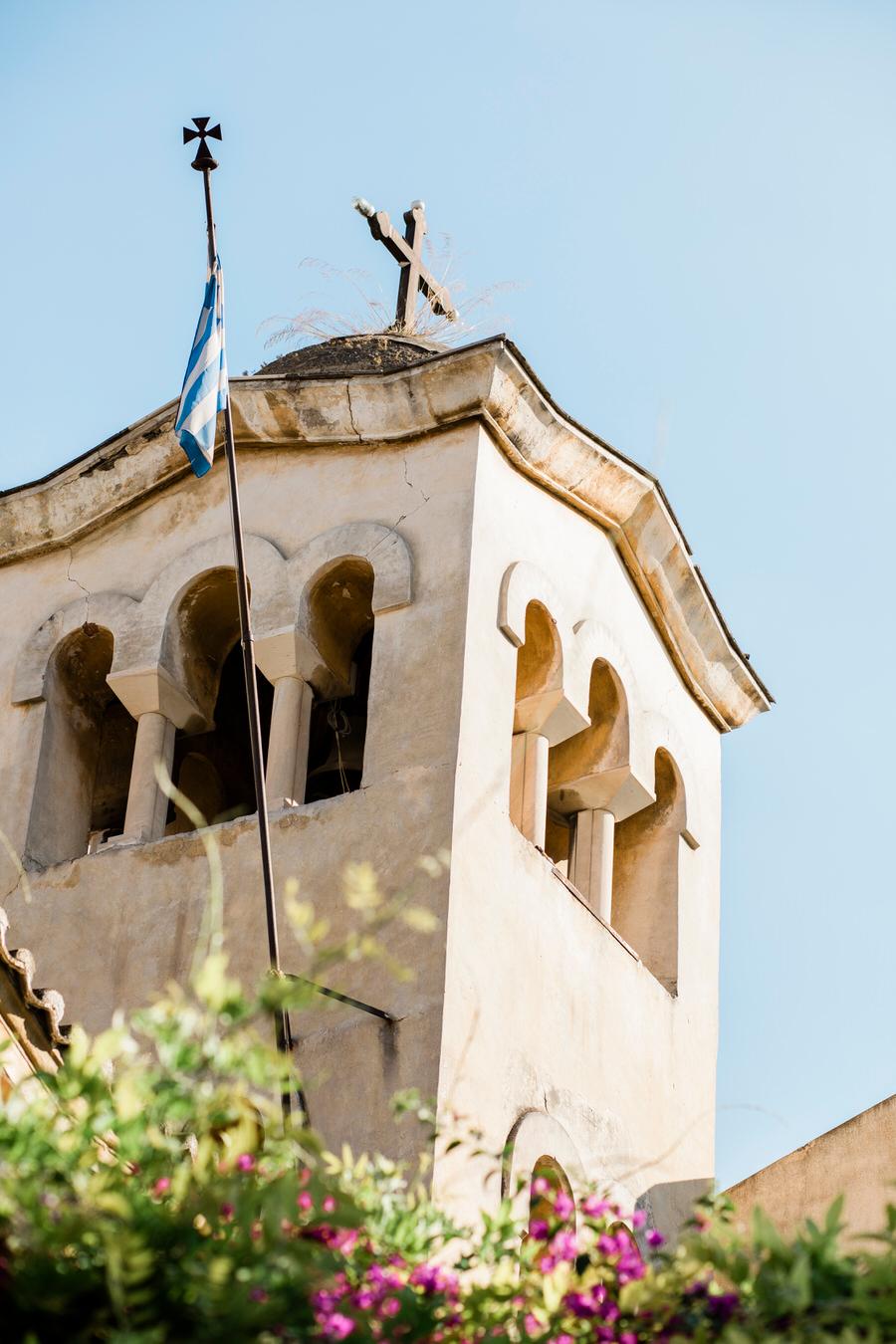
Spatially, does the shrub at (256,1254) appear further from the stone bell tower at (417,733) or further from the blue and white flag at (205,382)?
the blue and white flag at (205,382)

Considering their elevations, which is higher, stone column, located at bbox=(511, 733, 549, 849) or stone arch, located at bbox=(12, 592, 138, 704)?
stone arch, located at bbox=(12, 592, 138, 704)

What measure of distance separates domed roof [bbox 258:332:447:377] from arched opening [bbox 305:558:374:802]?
1.37 metres

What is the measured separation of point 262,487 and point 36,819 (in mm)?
1992

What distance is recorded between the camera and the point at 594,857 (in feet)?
40.0

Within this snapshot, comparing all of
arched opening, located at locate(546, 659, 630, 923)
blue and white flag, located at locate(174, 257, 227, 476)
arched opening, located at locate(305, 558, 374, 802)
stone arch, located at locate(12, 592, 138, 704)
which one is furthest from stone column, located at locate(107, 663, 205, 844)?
arched opening, located at locate(546, 659, 630, 923)

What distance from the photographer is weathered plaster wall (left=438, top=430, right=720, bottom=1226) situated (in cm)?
994

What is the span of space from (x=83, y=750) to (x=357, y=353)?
260 cm

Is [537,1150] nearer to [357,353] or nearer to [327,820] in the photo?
[327,820]

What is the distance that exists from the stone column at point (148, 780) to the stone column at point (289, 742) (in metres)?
0.54

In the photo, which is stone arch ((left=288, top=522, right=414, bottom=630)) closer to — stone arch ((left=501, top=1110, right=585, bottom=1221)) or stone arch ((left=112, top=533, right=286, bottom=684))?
stone arch ((left=112, top=533, right=286, bottom=684))

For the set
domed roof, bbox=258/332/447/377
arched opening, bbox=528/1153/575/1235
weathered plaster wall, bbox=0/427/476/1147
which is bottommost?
arched opening, bbox=528/1153/575/1235

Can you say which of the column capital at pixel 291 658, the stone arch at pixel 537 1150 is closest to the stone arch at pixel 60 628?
the column capital at pixel 291 658

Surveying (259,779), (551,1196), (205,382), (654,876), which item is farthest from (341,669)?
(551,1196)

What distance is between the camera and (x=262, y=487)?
12.2 m
